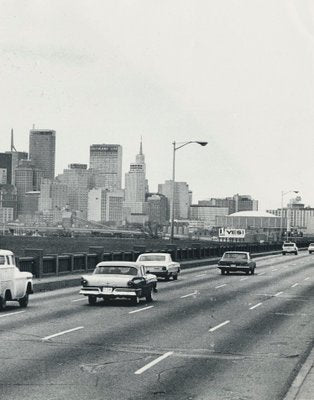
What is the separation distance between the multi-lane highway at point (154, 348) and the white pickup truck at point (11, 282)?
0.45m

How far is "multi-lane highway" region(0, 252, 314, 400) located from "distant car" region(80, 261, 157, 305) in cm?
43

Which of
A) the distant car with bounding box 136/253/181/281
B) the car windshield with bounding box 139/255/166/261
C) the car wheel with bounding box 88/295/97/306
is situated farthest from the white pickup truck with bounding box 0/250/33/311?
the car windshield with bounding box 139/255/166/261

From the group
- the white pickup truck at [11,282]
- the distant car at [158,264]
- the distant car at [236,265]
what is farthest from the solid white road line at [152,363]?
the distant car at [236,265]

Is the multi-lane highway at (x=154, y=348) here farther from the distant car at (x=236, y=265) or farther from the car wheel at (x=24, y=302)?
the distant car at (x=236, y=265)

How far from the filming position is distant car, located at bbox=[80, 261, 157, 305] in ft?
87.1

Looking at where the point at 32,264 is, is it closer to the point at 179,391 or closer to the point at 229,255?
the point at 229,255

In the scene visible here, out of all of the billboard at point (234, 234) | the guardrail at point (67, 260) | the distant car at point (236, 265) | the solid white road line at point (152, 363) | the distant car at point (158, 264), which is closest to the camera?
the solid white road line at point (152, 363)

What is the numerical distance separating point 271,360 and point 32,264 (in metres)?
23.7

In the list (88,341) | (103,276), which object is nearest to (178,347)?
(88,341)

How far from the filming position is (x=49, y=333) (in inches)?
765

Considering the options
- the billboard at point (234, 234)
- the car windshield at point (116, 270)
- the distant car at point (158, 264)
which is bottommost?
the distant car at point (158, 264)

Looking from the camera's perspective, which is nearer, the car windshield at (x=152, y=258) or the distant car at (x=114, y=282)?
the distant car at (x=114, y=282)

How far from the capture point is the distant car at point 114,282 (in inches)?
1045

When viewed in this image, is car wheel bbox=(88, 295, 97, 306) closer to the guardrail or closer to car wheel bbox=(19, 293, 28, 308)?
car wheel bbox=(19, 293, 28, 308)
